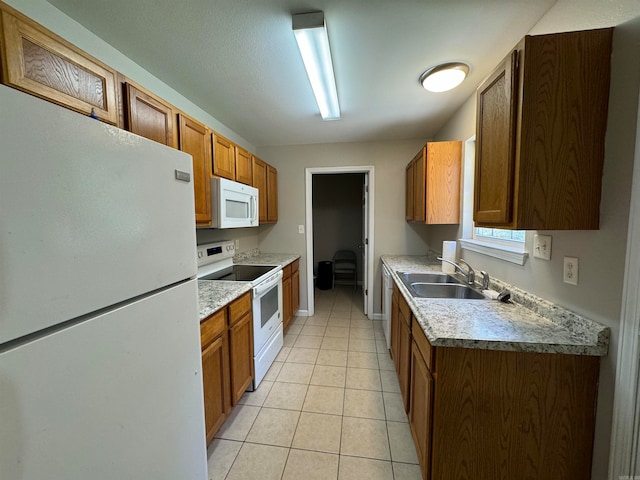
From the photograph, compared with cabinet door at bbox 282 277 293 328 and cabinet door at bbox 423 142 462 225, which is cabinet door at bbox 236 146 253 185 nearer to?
cabinet door at bbox 282 277 293 328

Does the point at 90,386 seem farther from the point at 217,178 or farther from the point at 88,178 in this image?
the point at 217,178

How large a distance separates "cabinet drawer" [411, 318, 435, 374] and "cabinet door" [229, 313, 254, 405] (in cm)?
114

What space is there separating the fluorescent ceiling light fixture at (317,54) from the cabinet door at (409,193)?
4.16 feet

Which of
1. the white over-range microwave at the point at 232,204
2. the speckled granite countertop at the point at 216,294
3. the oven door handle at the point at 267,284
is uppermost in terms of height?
the white over-range microwave at the point at 232,204

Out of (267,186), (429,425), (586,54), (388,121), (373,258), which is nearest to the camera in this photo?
(586,54)

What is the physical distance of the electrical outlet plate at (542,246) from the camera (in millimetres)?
1264

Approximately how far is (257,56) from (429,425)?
2.21 meters

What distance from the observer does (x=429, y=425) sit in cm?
114

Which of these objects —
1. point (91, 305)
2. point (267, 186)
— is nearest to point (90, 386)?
point (91, 305)

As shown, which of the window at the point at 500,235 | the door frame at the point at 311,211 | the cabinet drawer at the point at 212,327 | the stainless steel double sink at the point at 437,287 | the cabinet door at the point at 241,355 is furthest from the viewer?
the door frame at the point at 311,211

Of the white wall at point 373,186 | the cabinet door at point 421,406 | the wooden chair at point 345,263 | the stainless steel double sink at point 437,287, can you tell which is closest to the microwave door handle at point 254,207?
the white wall at point 373,186

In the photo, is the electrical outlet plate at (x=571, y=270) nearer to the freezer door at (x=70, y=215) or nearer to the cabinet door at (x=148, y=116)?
the freezer door at (x=70, y=215)

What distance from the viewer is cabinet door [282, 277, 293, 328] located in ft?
9.66

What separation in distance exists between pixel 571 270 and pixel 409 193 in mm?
2074
